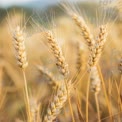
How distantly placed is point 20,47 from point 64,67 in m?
0.17

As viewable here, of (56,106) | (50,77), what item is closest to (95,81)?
(50,77)

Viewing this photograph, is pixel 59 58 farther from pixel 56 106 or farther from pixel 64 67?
pixel 56 106

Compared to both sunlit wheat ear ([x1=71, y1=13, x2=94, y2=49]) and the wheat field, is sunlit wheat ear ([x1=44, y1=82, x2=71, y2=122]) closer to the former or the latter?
the wheat field

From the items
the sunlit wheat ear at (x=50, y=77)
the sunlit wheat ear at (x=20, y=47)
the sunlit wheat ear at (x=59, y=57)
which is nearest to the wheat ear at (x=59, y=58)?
the sunlit wheat ear at (x=59, y=57)

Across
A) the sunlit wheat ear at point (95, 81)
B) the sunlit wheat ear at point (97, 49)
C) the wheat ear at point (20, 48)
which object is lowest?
the sunlit wheat ear at point (95, 81)

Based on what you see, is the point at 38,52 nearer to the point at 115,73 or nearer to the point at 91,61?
the point at 115,73

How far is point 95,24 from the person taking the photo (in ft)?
6.90

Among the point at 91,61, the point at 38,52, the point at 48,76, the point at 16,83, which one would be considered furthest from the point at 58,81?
the point at 38,52

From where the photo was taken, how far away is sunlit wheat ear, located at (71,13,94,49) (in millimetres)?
1903

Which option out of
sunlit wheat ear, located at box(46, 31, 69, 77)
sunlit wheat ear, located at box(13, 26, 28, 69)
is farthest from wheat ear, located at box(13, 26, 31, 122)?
sunlit wheat ear, located at box(46, 31, 69, 77)

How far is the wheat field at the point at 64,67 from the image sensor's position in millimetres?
1766

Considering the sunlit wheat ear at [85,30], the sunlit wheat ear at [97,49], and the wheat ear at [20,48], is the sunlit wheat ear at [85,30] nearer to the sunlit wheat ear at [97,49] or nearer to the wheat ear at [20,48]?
the sunlit wheat ear at [97,49]

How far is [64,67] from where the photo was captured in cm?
174

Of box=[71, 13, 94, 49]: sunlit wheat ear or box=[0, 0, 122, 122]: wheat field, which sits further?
box=[71, 13, 94, 49]: sunlit wheat ear
